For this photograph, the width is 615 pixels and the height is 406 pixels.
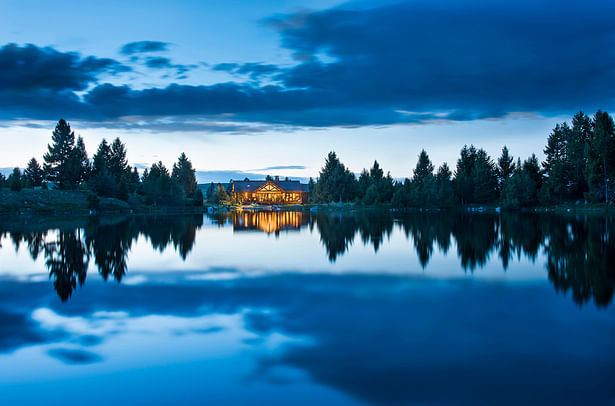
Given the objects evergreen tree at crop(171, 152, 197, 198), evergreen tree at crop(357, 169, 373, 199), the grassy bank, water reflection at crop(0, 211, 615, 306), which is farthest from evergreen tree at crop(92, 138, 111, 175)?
water reflection at crop(0, 211, 615, 306)

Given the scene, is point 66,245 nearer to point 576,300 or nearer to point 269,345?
point 269,345

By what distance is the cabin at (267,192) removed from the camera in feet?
593

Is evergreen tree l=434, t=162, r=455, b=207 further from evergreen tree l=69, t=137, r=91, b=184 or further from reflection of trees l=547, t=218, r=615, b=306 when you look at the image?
evergreen tree l=69, t=137, r=91, b=184

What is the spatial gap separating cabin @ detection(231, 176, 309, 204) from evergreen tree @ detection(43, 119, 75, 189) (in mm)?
85305

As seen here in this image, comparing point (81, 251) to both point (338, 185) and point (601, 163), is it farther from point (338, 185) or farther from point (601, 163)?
point (338, 185)

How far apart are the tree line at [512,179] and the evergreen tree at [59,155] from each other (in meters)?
61.0

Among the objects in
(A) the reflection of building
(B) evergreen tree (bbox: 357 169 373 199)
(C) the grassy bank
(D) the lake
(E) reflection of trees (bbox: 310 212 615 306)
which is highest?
(B) evergreen tree (bbox: 357 169 373 199)

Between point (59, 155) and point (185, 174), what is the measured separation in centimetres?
4995

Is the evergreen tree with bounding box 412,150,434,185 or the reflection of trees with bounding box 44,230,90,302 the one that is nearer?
the reflection of trees with bounding box 44,230,90,302

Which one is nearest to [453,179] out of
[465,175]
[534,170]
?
[465,175]

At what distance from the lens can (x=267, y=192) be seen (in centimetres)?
18150

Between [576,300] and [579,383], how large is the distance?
19.9ft

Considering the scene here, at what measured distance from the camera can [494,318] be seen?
412 inches

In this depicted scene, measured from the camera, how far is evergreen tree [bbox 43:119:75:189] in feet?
308
